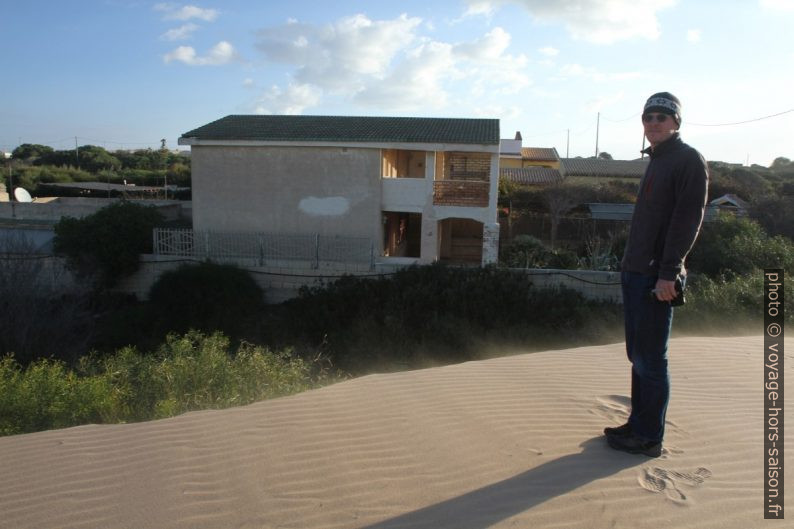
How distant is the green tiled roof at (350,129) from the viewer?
2028 centimetres

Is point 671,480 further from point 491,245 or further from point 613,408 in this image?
point 491,245

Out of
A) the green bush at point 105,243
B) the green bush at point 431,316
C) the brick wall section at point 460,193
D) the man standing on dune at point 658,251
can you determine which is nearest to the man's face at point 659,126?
the man standing on dune at point 658,251

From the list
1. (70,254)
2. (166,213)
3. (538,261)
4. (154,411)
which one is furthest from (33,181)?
(154,411)

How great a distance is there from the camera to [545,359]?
661cm

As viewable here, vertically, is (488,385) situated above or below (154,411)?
above

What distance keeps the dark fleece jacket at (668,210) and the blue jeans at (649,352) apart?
0.15m

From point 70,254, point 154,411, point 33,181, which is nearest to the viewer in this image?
point 154,411

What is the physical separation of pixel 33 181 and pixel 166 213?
77.0 ft

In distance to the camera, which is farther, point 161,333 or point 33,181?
point 33,181

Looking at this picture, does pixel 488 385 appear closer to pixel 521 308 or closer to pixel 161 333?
pixel 521 308

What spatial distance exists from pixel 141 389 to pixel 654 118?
6146 millimetres

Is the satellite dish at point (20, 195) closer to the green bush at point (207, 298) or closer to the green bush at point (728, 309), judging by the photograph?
the green bush at point (207, 298)

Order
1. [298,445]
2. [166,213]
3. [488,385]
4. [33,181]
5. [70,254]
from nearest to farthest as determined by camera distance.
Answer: [298,445]
[488,385]
[70,254]
[166,213]
[33,181]

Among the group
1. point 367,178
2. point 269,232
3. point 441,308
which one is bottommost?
point 441,308
